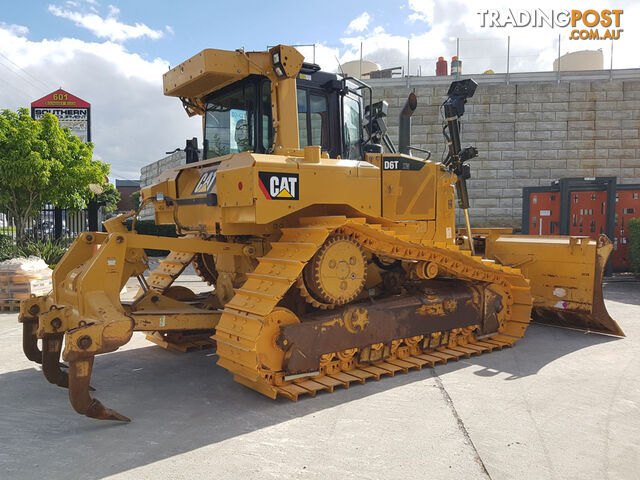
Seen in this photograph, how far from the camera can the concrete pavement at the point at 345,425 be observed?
3.47 meters

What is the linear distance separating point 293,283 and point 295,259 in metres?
0.24

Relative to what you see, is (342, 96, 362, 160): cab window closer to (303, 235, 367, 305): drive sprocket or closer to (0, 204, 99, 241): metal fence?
(303, 235, 367, 305): drive sprocket

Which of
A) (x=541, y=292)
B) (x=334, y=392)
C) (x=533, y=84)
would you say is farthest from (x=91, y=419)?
(x=533, y=84)

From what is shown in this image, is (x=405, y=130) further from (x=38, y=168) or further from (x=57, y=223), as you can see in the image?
(x=57, y=223)

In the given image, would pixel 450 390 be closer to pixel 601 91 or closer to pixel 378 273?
pixel 378 273

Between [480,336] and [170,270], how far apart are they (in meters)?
4.31

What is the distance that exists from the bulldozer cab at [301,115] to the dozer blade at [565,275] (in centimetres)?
347

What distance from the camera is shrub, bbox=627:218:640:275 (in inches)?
524

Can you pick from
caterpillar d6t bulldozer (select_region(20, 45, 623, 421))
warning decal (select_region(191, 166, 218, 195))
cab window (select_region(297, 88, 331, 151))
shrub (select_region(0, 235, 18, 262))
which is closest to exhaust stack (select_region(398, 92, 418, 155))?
caterpillar d6t bulldozer (select_region(20, 45, 623, 421))

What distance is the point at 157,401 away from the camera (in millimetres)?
4859

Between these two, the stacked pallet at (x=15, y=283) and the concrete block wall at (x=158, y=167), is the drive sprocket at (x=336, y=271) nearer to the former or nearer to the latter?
the stacked pallet at (x=15, y=283)

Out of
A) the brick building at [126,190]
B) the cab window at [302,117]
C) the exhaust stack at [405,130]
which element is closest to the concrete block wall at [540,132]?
the exhaust stack at [405,130]

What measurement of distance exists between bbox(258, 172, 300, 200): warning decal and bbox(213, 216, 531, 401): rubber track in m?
0.39

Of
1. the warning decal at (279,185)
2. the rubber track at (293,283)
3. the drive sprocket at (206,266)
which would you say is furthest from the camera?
the drive sprocket at (206,266)
